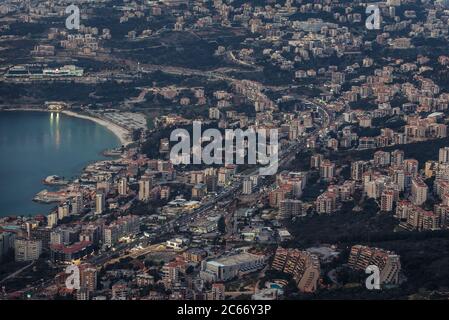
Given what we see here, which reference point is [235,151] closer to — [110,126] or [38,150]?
[38,150]

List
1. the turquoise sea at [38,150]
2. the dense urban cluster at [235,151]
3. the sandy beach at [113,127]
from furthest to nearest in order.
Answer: the sandy beach at [113,127]
the turquoise sea at [38,150]
the dense urban cluster at [235,151]

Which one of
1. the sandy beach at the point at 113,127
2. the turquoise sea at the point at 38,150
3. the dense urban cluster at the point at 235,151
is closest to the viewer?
the dense urban cluster at the point at 235,151

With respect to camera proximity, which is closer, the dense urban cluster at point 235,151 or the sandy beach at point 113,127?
the dense urban cluster at point 235,151

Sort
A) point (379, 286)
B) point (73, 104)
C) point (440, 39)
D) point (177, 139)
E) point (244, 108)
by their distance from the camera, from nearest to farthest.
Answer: point (379, 286) → point (177, 139) → point (244, 108) → point (73, 104) → point (440, 39)

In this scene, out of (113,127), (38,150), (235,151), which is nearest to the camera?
(235,151)

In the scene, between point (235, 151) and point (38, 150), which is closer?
point (235, 151)

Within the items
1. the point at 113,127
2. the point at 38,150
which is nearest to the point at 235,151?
the point at 38,150

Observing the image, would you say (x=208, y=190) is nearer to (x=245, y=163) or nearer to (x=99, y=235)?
(x=245, y=163)

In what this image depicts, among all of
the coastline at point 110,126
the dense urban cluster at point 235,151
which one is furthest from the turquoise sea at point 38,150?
the dense urban cluster at point 235,151

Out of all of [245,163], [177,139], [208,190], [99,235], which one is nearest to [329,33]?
[177,139]

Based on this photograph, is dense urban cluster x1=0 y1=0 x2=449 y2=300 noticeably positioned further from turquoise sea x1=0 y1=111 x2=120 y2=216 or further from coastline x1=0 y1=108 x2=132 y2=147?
turquoise sea x1=0 y1=111 x2=120 y2=216

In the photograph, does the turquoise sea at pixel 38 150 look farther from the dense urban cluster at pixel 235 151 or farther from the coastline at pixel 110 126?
the dense urban cluster at pixel 235 151
